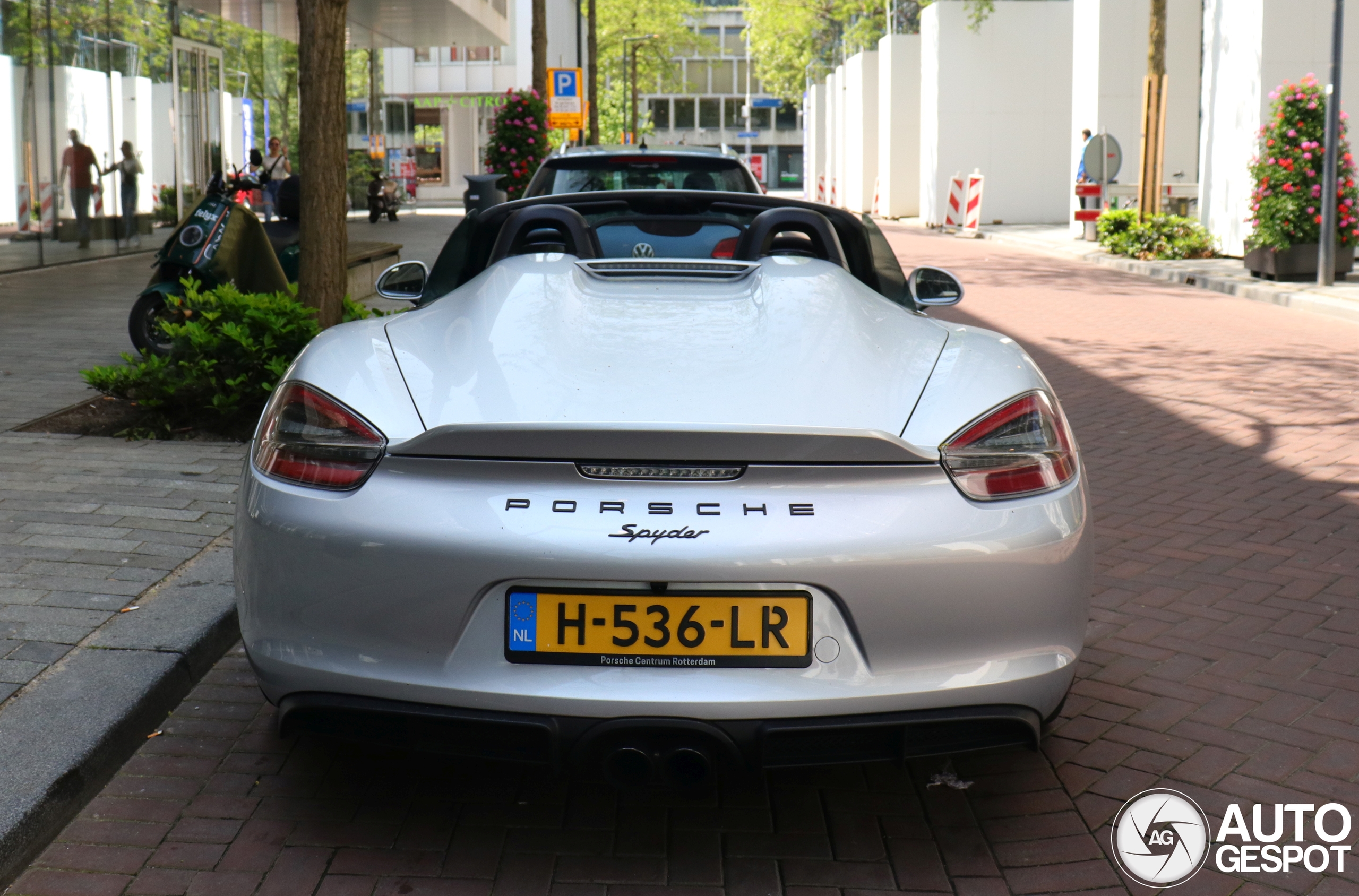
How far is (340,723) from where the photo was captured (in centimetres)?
258

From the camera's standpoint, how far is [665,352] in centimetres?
275

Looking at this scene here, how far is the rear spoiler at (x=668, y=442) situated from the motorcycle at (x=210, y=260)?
19.4 ft

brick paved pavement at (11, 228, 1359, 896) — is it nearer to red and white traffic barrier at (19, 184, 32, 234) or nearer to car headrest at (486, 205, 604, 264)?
car headrest at (486, 205, 604, 264)

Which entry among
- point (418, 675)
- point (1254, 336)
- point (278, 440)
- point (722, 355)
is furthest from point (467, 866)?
point (1254, 336)

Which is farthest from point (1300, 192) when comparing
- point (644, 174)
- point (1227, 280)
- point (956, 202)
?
point (956, 202)

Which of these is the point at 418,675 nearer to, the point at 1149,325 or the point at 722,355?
the point at 722,355

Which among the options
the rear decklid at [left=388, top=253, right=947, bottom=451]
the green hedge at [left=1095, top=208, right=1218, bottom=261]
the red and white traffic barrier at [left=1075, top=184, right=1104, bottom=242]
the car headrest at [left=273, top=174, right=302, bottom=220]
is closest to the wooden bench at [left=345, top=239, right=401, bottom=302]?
the car headrest at [left=273, top=174, right=302, bottom=220]

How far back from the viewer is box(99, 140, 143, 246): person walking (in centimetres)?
1919

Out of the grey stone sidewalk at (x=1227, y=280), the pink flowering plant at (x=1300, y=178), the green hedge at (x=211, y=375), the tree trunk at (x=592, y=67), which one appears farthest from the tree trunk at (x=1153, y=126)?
the tree trunk at (x=592, y=67)

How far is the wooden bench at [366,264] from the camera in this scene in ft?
41.4

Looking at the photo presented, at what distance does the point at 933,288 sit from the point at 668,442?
1.79m

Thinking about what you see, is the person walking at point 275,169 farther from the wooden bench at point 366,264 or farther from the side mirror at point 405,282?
the side mirror at point 405,282

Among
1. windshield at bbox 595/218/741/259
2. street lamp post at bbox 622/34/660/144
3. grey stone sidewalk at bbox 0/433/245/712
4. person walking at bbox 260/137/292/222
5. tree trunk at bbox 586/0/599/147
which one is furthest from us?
street lamp post at bbox 622/34/660/144

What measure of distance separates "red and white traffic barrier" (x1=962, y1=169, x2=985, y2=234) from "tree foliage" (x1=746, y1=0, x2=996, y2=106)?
24020 mm
